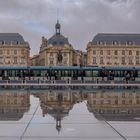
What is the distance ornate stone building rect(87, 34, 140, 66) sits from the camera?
450ft

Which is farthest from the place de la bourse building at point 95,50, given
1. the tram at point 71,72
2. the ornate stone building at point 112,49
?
the tram at point 71,72

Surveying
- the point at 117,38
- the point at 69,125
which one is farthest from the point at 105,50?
the point at 69,125

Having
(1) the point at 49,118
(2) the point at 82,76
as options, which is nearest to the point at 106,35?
(2) the point at 82,76

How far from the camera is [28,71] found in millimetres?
60656

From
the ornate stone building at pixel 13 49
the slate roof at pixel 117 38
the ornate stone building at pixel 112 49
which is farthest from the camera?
the ornate stone building at pixel 13 49

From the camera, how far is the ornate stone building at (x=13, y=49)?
139 meters

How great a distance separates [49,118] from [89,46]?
12796 cm

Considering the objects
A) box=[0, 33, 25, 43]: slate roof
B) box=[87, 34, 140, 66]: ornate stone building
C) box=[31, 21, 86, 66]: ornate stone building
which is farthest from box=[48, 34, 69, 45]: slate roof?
box=[0, 33, 25, 43]: slate roof

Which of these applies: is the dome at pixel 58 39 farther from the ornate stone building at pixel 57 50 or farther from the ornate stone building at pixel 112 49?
the ornate stone building at pixel 112 49

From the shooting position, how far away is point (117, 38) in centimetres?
13762

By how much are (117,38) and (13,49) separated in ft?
131

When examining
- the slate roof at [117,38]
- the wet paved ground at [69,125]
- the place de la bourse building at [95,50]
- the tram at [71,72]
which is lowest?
the wet paved ground at [69,125]

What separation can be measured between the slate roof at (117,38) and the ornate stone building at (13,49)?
27.1 m

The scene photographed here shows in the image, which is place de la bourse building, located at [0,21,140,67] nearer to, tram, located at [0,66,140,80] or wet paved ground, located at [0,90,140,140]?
tram, located at [0,66,140,80]
